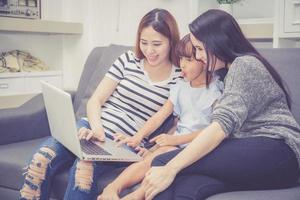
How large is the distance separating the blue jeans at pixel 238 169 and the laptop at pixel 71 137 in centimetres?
27

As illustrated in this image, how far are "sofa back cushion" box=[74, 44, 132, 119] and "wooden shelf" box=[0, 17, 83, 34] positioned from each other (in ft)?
1.66

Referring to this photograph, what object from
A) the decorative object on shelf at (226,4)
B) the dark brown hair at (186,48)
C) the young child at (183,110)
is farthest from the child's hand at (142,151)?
the decorative object on shelf at (226,4)

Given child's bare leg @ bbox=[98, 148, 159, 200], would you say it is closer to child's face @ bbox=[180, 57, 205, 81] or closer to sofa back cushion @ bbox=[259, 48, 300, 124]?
child's face @ bbox=[180, 57, 205, 81]

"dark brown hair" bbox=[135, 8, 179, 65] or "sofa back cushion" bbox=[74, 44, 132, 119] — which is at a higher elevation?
"dark brown hair" bbox=[135, 8, 179, 65]

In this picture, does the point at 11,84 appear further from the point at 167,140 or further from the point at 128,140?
the point at 167,140

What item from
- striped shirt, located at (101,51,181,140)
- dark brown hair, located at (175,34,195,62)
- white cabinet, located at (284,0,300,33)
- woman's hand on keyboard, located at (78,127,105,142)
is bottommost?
woman's hand on keyboard, located at (78,127,105,142)

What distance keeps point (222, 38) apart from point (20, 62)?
5.27ft

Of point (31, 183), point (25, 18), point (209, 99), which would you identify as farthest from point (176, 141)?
point (25, 18)

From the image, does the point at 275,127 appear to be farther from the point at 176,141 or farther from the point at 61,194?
the point at 61,194

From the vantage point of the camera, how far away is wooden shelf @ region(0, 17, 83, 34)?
2.39 meters

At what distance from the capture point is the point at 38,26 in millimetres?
2529

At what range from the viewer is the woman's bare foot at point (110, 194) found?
1348 millimetres

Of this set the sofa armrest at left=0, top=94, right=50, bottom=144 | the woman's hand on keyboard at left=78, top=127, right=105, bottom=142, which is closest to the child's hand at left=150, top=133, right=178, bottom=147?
the woman's hand on keyboard at left=78, top=127, right=105, bottom=142

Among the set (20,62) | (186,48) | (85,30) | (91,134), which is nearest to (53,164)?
(91,134)
